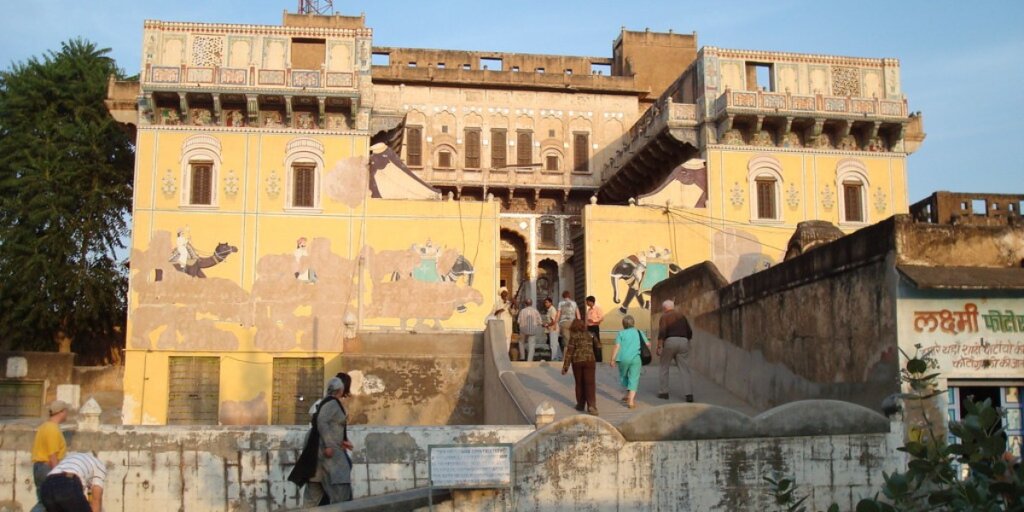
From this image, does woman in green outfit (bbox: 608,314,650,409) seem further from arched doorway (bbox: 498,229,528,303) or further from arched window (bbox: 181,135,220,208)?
arched doorway (bbox: 498,229,528,303)

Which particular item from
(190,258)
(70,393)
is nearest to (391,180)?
(190,258)

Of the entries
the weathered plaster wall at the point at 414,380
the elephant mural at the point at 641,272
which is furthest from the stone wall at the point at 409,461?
the elephant mural at the point at 641,272

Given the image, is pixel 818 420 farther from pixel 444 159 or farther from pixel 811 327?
pixel 444 159

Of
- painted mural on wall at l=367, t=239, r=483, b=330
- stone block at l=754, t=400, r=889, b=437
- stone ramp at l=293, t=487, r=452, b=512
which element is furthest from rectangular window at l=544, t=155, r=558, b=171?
stone ramp at l=293, t=487, r=452, b=512

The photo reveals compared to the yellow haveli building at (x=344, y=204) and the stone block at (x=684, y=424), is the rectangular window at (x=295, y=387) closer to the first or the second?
the yellow haveli building at (x=344, y=204)

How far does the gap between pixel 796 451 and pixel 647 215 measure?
58.3ft

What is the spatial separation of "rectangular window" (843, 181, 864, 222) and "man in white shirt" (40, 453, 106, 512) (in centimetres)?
2550

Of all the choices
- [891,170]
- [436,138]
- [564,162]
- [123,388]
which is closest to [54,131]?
[123,388]

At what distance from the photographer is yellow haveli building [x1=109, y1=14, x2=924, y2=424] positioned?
26859mm

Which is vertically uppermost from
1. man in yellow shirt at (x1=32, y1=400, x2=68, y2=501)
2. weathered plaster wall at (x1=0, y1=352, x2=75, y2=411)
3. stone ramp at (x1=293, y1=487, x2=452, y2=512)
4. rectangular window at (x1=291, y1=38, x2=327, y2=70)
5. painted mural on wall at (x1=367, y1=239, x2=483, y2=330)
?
rectangular window at (x1=291, y1=38, x2=327, y2=70)

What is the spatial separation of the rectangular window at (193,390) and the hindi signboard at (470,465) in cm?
1761

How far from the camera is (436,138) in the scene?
35.0 m

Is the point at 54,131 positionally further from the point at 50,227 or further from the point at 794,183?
the point at 794,183

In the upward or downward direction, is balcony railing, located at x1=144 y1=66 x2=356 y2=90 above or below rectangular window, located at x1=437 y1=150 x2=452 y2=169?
above
